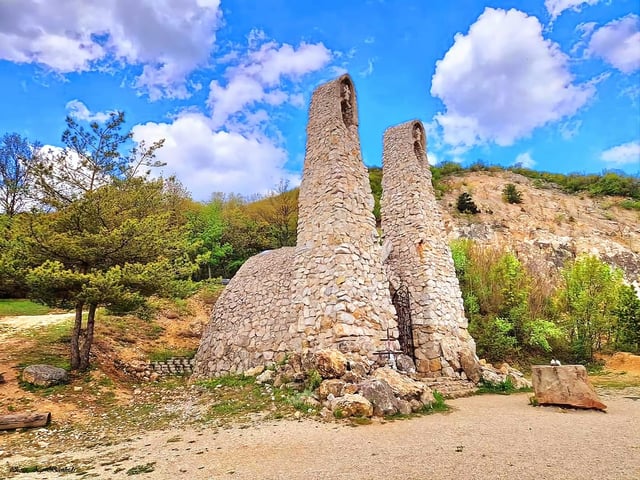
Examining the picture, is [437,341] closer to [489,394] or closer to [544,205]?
[489,394]

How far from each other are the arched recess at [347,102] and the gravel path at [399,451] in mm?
7587

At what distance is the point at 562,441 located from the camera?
455 centimetres

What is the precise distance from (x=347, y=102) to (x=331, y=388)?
24.6 ft

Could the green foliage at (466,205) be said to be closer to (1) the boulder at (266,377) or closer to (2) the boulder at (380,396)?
(1) the boulder at (266,377)

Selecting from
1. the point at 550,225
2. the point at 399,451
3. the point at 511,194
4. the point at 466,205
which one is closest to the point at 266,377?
the point at 399,451

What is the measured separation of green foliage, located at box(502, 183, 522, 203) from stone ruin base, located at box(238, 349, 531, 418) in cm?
2904

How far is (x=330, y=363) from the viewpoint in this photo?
23.5ft

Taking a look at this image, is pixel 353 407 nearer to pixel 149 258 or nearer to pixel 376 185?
pixel 149 258

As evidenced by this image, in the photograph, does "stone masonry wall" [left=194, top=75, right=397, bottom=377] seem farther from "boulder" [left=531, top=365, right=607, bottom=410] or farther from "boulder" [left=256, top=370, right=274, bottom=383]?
"boulder" [left=531, top=365, right=607, bottom=410]

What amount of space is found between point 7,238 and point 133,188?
2974 mm

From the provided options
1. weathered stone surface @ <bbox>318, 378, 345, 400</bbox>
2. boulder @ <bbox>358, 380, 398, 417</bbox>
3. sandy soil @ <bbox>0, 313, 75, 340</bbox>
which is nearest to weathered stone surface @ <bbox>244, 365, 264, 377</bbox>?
weathered stone surface @ <bbox>318, 378, 345, 400</bbox>

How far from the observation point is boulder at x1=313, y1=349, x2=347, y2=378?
7.11 metres

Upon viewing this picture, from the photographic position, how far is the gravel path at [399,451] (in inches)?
143

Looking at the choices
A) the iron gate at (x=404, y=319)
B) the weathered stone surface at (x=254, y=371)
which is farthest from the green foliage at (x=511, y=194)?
the weathered stone surface at (x=254, y=371)
